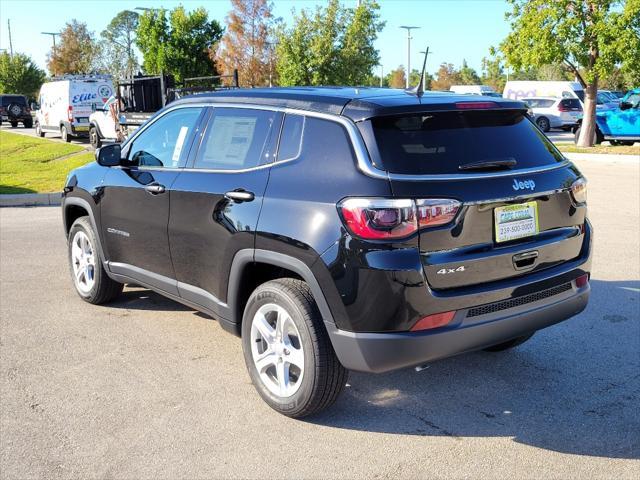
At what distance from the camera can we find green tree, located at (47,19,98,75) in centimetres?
6300

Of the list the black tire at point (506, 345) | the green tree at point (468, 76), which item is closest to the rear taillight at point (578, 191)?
the black tire at point (506, 345)

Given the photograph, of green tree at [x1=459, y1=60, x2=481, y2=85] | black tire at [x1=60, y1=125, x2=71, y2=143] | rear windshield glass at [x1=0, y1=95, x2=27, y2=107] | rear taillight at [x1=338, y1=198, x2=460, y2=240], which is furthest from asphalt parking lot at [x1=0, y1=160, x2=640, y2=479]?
green tree at [x1=459, y1=60, x2=481, y2=85]

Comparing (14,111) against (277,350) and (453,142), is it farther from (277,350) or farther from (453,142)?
(453,142)

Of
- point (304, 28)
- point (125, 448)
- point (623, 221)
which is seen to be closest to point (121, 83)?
point (304, 28)

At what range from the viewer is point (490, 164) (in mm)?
3514

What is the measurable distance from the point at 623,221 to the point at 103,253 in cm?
726

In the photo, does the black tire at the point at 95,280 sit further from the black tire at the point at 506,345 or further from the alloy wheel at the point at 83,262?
the black tire at the point at 506,345

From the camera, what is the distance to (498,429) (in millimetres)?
3654

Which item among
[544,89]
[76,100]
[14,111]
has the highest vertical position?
[544,89]

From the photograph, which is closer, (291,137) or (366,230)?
(366,230)

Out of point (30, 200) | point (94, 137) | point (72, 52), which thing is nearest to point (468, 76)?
point (72, 52)

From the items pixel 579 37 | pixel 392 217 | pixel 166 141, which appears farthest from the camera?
pixel 579 37

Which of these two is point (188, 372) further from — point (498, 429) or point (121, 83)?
point (121, 83)

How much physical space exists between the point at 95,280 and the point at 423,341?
11.1ft
